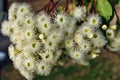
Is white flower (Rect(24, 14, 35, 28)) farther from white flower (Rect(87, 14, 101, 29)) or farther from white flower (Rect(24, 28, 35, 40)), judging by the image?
white flower (Rect(87, 14, 101, 29))

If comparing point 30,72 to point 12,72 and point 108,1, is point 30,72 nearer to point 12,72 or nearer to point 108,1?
point 108,1

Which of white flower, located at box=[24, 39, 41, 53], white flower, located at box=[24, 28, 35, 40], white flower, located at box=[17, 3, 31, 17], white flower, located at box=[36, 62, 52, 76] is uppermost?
white flower, located at box=[17, 3, 31, 17]

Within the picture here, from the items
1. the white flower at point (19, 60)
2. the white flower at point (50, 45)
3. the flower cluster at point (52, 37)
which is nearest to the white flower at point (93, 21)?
the flower cluster at point (52, 37)

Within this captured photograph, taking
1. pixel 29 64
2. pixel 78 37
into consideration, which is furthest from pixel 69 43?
pixel 29 64

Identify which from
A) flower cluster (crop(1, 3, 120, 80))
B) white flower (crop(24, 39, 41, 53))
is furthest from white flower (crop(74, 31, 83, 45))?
white flower (crop(24, 39, 41, 53))

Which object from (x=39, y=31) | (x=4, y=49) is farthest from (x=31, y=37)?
(x=4, y=49)

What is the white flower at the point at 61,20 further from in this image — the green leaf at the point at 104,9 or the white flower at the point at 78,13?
the green leaf at the point at 104,9

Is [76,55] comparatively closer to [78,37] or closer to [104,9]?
[78,37]
